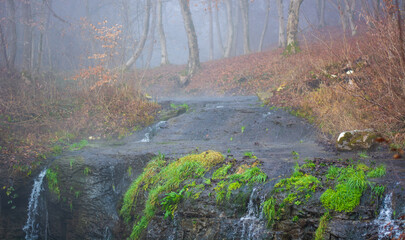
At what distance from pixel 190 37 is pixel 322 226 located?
1942 cm

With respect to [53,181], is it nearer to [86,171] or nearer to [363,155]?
[86,171]

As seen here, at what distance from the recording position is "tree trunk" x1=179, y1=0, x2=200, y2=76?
22.0 metres

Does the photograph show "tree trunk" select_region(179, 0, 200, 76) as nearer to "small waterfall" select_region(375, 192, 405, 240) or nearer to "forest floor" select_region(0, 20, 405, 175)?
"forest floor" select_region(0, 20, 405, 175)

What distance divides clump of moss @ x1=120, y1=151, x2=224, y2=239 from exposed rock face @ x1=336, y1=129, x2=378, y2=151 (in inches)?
111

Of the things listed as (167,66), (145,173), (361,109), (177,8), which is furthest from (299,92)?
(177,8)

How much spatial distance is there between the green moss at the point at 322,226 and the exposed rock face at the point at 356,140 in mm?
3147

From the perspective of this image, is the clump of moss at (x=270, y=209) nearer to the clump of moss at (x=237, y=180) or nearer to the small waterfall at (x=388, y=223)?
the clump of moss at (x=237, y=180)

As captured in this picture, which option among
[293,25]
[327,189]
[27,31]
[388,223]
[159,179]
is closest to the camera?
[388,223]

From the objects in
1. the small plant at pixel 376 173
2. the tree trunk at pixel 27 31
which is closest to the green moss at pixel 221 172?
the small plant at pixel 376 173

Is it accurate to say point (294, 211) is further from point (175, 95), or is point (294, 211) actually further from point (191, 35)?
point (191, 35)

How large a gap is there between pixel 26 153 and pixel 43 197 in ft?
4.89

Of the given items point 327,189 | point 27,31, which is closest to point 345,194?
point 327,189

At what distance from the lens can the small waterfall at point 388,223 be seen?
12.6ft

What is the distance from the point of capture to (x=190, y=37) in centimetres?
2211
